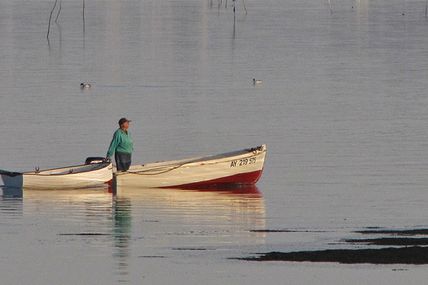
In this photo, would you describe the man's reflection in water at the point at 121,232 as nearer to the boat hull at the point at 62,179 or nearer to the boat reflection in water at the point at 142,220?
the boat reflection in water at the point at 142,220

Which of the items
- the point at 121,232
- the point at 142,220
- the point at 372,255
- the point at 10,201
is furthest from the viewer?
the point at 10,201

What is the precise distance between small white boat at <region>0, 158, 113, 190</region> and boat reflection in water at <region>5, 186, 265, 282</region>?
0.19 m

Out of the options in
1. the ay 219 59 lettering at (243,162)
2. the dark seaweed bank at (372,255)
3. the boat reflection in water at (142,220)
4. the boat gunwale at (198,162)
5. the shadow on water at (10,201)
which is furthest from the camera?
the ay 219 59 lettering at (243,162)

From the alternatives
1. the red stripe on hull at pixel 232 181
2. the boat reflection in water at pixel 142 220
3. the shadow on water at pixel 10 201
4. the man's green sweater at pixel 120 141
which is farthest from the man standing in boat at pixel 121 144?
the shadow on water at pixel 10 201

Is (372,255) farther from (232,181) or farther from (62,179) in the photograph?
(62,179)

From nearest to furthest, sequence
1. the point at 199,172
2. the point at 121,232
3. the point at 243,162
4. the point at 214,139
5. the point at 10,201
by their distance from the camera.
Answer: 1. the point at 121,232
2. the point at 10,201
3. the point at 199,172
4. the point at 243,162
5. the point at 214,139

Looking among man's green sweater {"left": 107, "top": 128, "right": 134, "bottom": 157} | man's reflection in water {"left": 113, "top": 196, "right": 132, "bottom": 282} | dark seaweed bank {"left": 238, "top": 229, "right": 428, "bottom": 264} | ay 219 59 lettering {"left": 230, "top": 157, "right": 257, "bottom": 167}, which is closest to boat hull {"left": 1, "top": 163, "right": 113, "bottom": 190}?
man's green sweater {"left": 107, "top": 128, "right": 134, "bottom": 157}

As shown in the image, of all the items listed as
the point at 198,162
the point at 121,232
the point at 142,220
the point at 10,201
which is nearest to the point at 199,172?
the point at 198,162

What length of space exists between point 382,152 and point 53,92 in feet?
82.8

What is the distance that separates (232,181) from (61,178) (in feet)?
16.1

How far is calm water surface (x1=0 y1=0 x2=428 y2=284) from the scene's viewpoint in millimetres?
29609

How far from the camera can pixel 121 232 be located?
108 feet

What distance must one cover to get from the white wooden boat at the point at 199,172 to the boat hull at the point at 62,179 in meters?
0.39

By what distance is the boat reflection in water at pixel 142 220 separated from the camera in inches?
1210
